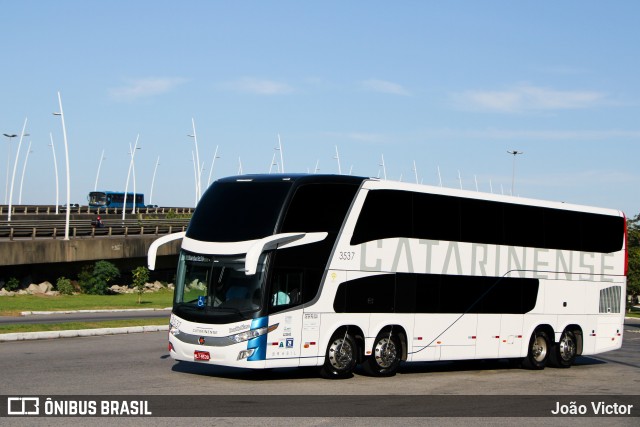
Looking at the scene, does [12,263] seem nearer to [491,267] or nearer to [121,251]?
[121,251]

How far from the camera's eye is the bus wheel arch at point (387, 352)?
1998cm

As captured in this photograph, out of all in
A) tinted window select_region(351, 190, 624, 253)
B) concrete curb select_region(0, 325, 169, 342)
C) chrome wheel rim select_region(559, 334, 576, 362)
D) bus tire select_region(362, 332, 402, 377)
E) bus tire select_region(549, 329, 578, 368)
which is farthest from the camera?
concrete curb select_region(0, 325, 169, 342)

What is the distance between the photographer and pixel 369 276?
19625 millimetres

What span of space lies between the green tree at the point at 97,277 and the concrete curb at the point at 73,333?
2623 centimetres

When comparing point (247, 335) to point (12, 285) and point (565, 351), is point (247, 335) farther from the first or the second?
point (12, 285)

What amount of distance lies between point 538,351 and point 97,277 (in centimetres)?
3841

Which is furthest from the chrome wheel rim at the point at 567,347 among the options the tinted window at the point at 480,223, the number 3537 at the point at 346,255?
the number 3537 at the point at 346,255

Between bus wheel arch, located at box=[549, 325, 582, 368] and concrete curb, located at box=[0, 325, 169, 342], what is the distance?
43.7 feet

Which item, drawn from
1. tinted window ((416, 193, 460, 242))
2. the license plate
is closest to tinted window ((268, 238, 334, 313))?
the license plate

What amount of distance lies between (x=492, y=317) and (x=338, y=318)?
16.9 feet

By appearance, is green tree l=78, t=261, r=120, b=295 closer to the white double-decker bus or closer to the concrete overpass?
the concrete overpass

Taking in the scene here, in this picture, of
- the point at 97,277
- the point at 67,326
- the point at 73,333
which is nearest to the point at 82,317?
the point at 67,326

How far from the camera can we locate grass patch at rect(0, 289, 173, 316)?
43.8 metres

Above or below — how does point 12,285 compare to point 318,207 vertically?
below
